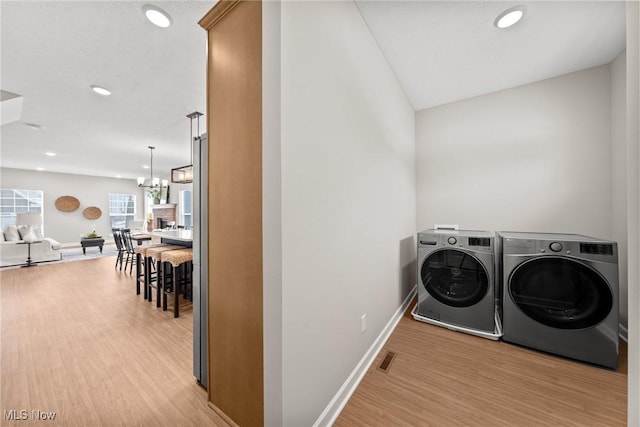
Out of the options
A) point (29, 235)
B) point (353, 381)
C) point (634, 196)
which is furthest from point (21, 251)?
point (634, 196)

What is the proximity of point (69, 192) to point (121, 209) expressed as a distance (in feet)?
5.28

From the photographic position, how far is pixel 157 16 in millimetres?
1650

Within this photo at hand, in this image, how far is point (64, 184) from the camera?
812 centimetres

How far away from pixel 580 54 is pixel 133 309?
568cm

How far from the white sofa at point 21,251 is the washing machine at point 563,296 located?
31.7 ft

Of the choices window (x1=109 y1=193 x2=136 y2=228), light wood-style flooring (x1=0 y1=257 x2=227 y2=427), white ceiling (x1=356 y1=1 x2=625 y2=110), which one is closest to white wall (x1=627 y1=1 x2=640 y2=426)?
white ceiling (x1=356 y1=1 x2=625 y2=110)

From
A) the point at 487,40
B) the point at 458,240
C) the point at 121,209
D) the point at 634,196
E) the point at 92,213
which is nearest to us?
the point at 634,196

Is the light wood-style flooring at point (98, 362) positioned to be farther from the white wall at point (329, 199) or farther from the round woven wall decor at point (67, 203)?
the round woven wall decor at point (67, 203)

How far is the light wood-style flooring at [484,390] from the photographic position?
1.31m

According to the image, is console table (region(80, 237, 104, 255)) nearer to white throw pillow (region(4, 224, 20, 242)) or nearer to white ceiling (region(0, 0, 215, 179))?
white throw pillow (region(4, 224, 20, 242))

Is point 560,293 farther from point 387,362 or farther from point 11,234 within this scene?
point 11,234

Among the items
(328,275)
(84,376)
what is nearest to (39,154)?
(84,376)

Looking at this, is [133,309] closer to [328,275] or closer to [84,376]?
[84,376]

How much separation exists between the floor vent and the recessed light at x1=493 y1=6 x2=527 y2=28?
9.28ft
